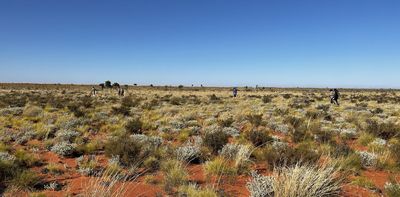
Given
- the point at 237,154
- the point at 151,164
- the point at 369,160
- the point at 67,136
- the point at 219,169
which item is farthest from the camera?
the point at 67,136

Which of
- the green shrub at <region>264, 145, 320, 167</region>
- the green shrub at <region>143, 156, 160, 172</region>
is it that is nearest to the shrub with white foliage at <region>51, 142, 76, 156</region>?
the green shrub at <region>143, 156, 160, 172</region>

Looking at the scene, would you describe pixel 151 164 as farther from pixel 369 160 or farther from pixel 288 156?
pixel 369 160

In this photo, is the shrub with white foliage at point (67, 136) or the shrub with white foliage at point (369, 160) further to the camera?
the shrub with white foliage at point (67, 136)

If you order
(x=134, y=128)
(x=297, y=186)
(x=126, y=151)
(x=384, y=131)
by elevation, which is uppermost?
(x=297, y=186)

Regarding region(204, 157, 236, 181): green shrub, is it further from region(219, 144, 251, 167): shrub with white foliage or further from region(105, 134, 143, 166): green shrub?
region(105, 134, 143, 166): green shrub

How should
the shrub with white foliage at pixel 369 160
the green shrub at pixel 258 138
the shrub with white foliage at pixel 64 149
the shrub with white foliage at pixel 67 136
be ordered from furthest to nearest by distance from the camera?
the shrub with white foliage at pixel 67 136, the green shrub at pixel 258 138, the shrub with white foliage at pixel 64 149, the shrub with white foliage at pixel 369 160

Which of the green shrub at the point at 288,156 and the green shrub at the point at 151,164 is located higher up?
the green shrub at the point at 288,156

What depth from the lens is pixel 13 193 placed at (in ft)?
20.8

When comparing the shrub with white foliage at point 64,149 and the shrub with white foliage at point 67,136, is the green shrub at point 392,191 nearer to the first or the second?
the shrub with white foliage at point 64,149

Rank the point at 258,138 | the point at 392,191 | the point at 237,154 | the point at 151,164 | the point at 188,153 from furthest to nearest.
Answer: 1. the point at 258,138
2. the point at 188,153
3. the point at 237,154
4. the point at 151,164
5. the point at 392,191

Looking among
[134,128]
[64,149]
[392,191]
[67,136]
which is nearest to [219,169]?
[392,191]

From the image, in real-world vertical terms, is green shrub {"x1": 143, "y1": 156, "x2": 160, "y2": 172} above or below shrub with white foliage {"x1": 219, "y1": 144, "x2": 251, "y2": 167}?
below

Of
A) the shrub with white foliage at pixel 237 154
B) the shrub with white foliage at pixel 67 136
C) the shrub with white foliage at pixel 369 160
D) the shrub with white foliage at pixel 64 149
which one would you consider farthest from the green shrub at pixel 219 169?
the shrub with white foliage at pixel 67 136

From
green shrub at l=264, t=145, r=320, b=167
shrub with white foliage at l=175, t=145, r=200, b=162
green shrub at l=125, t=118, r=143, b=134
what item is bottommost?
green shrub at l=125, t=118, r=143, b=134
